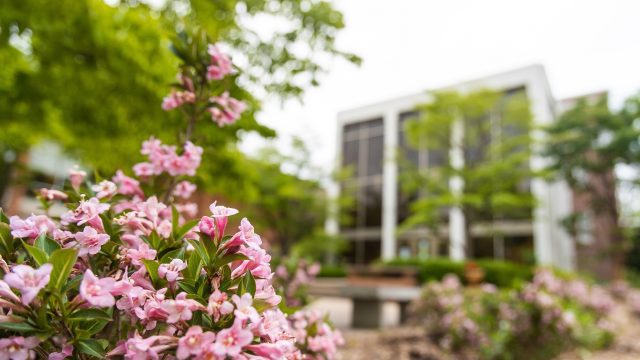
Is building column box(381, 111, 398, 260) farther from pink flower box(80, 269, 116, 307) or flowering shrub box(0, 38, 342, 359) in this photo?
pink flower box(80, 269, 116, 307)

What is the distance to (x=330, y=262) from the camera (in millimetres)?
29453

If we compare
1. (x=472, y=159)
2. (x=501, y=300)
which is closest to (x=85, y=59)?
(x=501, y=300)

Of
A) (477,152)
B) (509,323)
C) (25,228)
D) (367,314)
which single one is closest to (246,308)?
(25,228)

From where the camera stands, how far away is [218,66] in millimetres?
2066

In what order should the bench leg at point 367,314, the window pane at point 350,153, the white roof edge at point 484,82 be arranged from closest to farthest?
the bench leg at point 367,314 → the white roof edge at point 484,82 → the window pane at point 350,153

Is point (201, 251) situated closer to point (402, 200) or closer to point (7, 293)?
point (7, 293)

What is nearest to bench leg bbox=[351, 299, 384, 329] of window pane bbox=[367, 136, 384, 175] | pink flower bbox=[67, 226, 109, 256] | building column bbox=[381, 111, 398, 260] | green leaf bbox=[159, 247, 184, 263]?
green leaf bbox=[159, 247, 184, 263]

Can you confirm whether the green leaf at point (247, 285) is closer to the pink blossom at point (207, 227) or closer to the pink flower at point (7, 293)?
the pink blossom at point (207, 227)

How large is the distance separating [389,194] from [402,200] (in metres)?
0.97

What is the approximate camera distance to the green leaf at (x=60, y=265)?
95 centimetres

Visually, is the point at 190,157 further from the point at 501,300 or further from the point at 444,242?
the point at 444,242

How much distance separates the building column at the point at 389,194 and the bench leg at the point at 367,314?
18715 millimetres

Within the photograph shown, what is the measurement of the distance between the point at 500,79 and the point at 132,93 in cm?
2324

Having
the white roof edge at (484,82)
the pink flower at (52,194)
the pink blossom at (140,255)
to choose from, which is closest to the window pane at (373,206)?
the white roof edge at (484,82)
